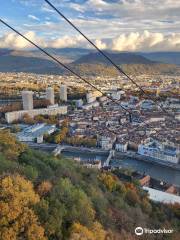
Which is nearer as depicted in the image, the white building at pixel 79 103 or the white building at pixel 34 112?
the white building at pixel 34 112

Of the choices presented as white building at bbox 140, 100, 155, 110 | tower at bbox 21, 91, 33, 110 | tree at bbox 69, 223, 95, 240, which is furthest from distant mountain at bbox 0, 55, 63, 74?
tree at bbox 69, 223, 95, 240

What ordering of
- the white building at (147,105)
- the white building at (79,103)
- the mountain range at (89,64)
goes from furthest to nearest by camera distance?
the mountain range at (89,64) → the white building at (79,103) → the white building at (147,105)

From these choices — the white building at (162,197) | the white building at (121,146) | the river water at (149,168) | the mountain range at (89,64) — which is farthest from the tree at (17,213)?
the mountain range at (89,64)

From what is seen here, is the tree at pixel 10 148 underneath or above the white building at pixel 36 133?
above

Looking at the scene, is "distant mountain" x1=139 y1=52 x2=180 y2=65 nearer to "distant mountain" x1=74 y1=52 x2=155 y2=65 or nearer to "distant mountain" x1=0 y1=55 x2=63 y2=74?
"distant mountain" x1=74 y1=52 x2=155 y2=65

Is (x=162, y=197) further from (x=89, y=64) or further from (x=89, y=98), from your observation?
(x=89, y=64)

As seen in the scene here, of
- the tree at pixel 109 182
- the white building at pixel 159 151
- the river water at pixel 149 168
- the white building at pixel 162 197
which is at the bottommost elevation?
the river water at pixel 149 168

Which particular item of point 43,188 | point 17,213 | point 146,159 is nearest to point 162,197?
point 43,188

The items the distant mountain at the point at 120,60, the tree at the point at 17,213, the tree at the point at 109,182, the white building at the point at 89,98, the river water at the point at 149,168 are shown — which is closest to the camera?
the tree at the point at 17,213

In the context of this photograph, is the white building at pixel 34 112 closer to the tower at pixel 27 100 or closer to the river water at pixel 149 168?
the tower at pixel 27 100
